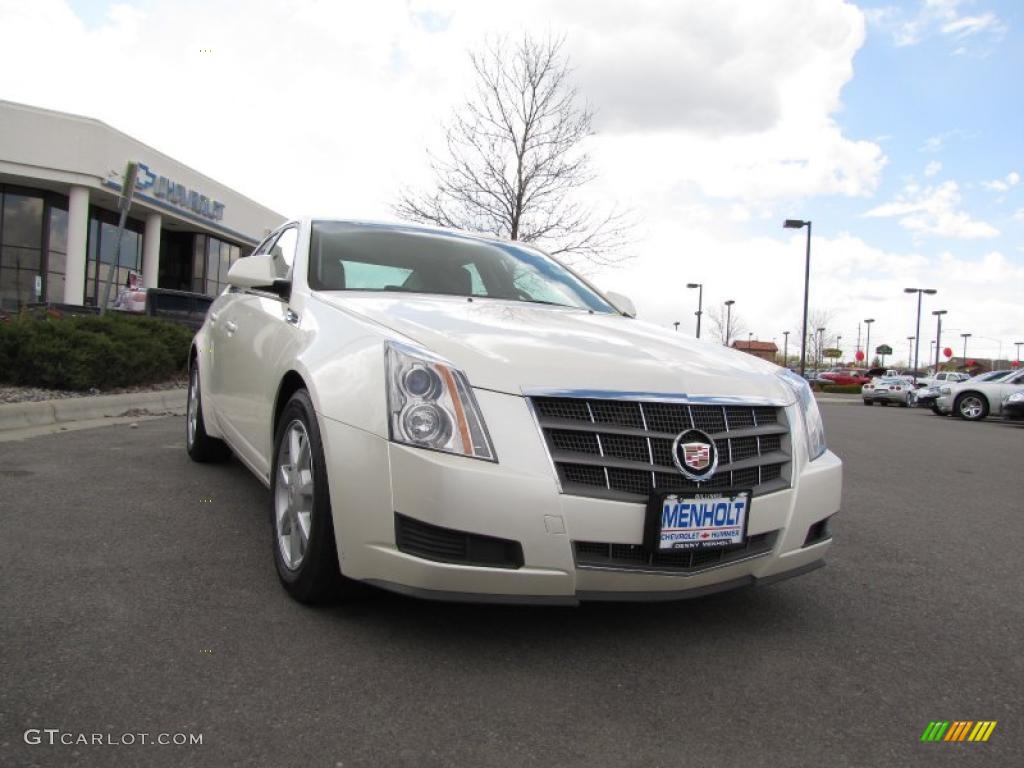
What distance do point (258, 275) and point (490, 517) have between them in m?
1.86

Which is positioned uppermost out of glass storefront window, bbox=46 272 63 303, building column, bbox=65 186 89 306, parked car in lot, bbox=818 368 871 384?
building column, bbox=65 186 89 306

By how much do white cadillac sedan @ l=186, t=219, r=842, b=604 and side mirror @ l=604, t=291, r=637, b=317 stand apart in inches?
42.8

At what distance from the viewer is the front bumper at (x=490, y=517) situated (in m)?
2.26

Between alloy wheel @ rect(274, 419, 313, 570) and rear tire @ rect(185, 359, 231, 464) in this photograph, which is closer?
alloy wheel @ rect(274, 419, 313, 570)

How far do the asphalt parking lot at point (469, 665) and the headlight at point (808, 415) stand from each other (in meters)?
0.65

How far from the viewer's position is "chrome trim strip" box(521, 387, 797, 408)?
2393mm

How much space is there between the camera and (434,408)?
7.71 feet

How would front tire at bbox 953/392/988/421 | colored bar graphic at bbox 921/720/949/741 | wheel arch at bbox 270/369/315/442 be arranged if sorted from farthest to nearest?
front tire at bbox 953/392/988/421, wheel arch at bbox 270/369/315/442, colored bar graphic at bbox 921/720/949/741

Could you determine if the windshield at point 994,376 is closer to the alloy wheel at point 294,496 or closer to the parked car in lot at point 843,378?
the alloy wheel at point 294,496

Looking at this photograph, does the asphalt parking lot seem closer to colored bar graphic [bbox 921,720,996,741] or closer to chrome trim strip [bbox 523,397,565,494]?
colored bar graphic [bbox 921,720,996,741]

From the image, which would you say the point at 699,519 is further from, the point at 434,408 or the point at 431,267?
the point at 431,267

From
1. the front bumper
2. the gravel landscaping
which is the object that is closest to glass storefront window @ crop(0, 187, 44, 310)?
the gravel landscaping

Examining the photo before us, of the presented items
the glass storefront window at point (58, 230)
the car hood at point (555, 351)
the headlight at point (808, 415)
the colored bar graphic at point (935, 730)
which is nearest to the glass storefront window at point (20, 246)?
the glass storefront window at point (58, 230)

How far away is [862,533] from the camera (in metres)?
4.54
